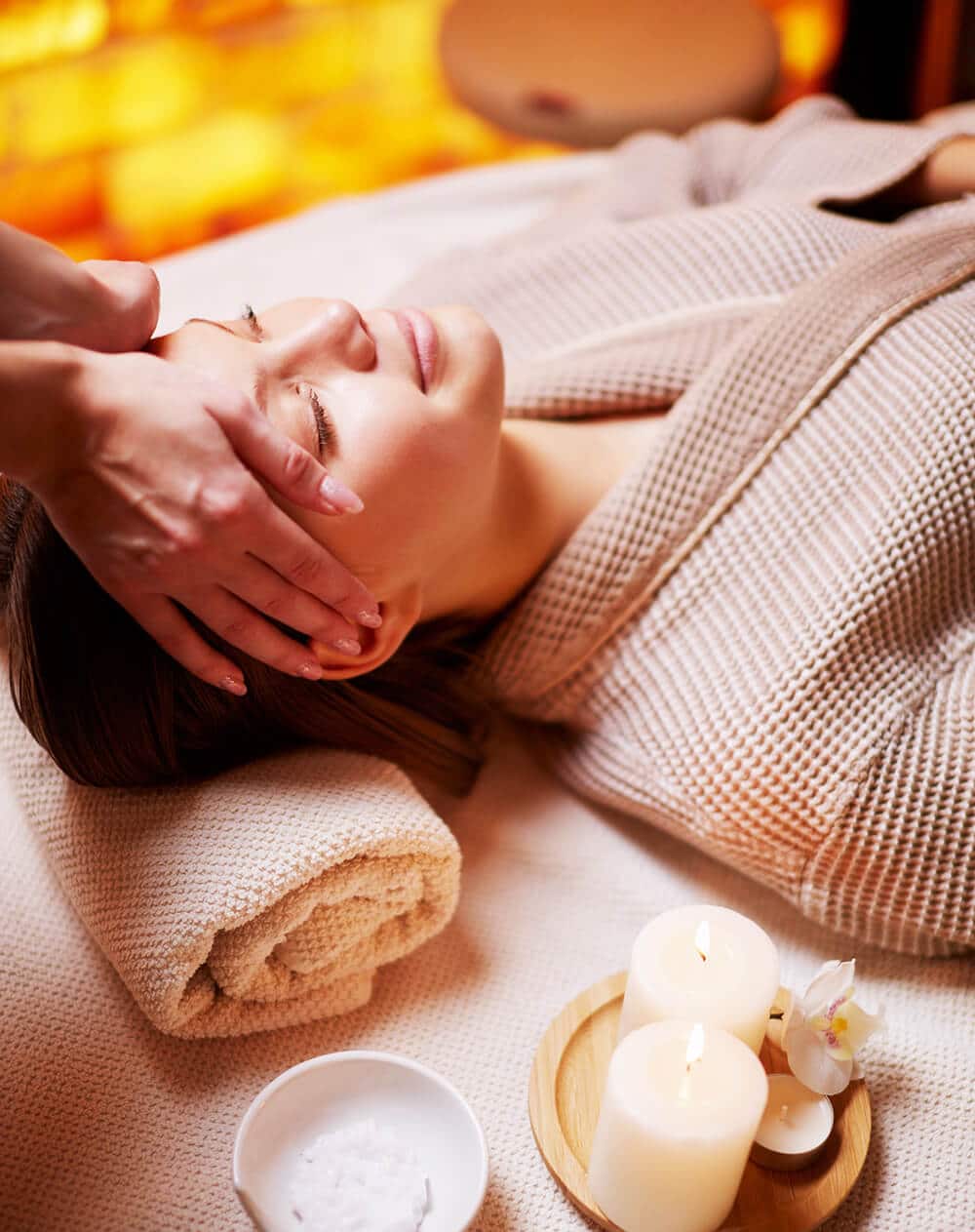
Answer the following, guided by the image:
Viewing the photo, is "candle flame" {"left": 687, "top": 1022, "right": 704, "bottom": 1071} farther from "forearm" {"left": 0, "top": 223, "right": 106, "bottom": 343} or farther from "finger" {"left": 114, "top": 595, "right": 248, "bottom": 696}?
"forearm" {"left": 0, "top": 223, "right": 106, "bottom": 343}

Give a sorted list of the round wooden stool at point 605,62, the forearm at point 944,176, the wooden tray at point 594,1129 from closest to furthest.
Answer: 1. the wooden tray at point 594,1129
2. the forearm at point 944,176
3. the round wooden stool at point 605,62

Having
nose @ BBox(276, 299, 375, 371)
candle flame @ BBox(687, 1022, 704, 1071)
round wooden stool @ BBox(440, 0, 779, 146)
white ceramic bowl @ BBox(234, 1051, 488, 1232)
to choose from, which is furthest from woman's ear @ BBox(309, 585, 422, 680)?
round wooden stool @ BBox(440, 0, 779, 146)

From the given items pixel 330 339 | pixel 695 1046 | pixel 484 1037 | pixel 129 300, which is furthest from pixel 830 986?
pixel 129 300

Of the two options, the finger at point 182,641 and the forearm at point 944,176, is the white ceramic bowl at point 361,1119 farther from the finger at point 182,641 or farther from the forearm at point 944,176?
the forearm at point 944,176

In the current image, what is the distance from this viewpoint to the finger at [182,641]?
3.22ft

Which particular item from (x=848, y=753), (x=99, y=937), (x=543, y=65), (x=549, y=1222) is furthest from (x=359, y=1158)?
(x=543, y=65)

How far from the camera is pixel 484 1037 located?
1156 mm

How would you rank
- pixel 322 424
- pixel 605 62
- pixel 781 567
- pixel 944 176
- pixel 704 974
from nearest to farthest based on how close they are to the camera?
pixel 704 974 → pixel 322 424 → pixel 781 567 → pixel 944 176 → pixel 605 62

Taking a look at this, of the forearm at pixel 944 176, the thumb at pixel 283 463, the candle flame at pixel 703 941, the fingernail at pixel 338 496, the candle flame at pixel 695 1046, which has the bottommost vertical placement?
the candle flame at pixel 703 941

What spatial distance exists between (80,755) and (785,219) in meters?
0.99

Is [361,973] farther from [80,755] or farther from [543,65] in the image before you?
[543,65]

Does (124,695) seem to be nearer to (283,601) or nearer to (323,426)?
(283,601)

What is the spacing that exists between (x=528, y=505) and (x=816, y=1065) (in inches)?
23.9

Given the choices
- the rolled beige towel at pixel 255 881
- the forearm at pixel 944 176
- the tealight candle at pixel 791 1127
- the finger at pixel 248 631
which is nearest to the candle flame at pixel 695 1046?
the tealight candle at pixel 791 1127
